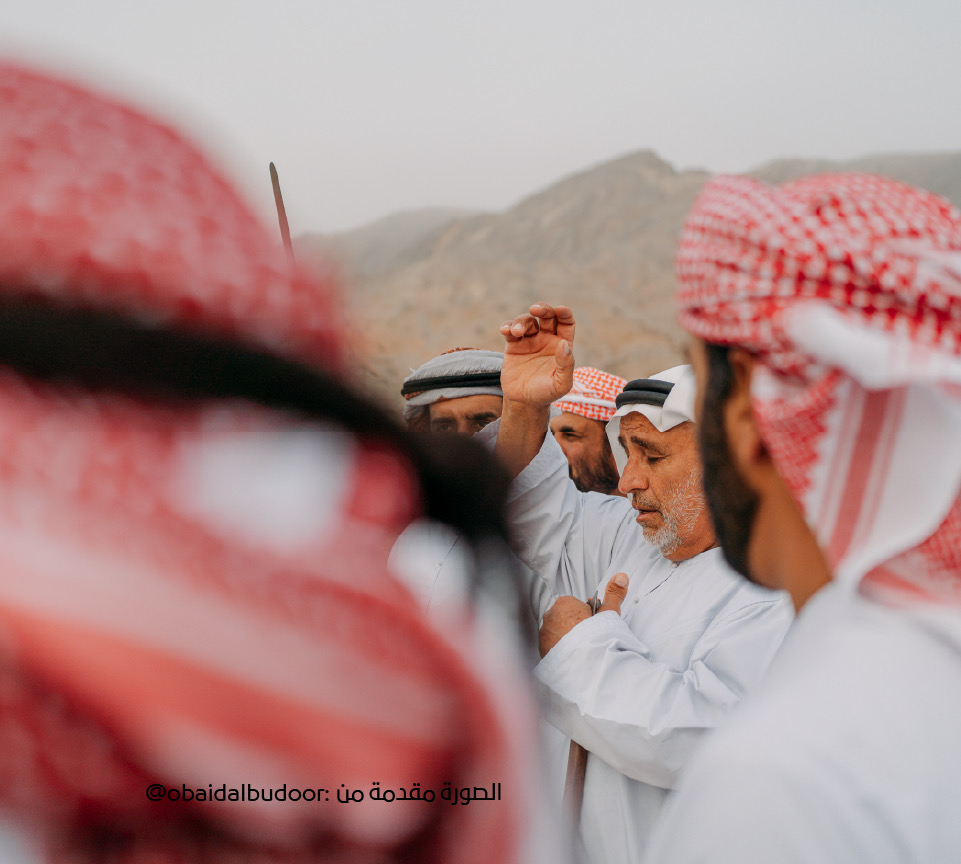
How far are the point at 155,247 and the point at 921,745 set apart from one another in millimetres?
1032

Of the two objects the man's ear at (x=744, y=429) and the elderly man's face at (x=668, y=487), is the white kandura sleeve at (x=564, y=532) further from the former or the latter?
the man's ear at (x=744, y=429)

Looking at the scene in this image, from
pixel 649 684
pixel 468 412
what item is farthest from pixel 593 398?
pixel 649 684

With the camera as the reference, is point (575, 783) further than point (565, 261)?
No

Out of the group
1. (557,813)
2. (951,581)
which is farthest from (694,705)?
(557,813)

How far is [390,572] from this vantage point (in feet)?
1.55

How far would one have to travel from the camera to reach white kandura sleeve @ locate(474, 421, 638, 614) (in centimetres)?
313

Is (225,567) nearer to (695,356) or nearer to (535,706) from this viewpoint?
(535,706)

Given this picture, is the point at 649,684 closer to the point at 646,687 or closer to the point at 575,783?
the point at 646,687

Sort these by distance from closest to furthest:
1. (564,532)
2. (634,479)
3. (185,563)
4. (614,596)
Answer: (185,563) < (614,596) < (634,479) < (564,532)

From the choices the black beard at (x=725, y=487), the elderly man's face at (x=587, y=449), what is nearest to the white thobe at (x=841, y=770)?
the black beard at (x=725, y=487)

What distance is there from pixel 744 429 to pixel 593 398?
3501 mm

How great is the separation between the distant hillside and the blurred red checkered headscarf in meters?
0.82

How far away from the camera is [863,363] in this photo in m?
1.03

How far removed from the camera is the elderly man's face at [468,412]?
395 cm
